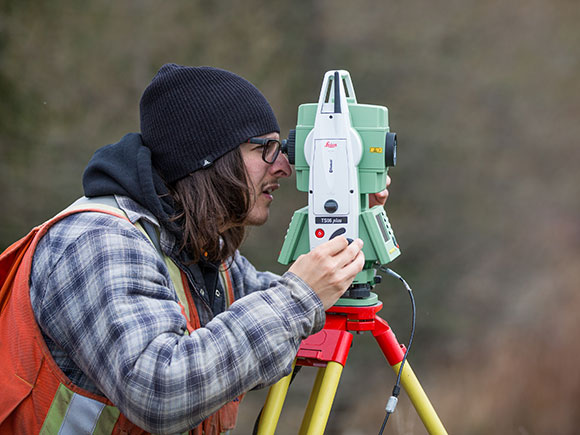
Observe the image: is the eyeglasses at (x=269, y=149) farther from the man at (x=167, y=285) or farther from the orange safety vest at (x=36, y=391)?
the orange safety vest at (x=36, y=391)

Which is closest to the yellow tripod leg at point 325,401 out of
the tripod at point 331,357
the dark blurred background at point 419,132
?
the tripod at point 331,357

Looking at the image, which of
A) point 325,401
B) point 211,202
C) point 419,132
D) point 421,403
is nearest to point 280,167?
point 211,202

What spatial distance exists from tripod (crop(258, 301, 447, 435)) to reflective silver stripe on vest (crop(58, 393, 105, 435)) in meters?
0.38

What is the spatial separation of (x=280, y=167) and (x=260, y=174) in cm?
6

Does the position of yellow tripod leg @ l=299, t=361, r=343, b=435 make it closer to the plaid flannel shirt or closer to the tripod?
the tripod

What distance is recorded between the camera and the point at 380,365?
2.92 metres

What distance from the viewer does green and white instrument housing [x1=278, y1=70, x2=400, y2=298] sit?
1304 mm

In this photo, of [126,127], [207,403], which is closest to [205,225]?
[207,403]

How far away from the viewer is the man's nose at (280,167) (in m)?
1.46

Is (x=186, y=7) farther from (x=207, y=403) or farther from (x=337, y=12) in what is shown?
(x=207, y=403)

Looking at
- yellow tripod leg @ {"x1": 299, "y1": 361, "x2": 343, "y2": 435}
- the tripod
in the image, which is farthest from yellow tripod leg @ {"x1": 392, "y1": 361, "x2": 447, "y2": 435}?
yellow tripod leg @ {"x1": 299, "y1": 361, "x2": 343, "y2": 435}

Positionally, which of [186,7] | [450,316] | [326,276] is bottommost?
[450,316]

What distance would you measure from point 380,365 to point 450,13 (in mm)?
1657

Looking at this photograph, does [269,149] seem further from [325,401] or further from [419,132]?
[419,132]
